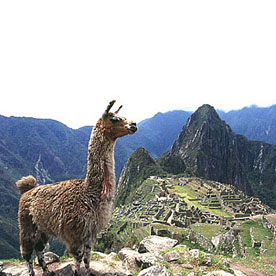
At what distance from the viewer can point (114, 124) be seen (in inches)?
153

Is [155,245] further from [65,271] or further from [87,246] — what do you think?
[87,246]

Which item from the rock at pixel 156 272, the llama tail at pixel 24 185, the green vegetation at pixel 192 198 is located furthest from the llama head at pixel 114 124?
the green vegetation at pixel 192 198

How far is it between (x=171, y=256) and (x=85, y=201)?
3574mm

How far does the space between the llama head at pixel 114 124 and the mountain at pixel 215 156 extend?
4492 inches

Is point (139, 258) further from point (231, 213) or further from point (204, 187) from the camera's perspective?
point (204, 187)

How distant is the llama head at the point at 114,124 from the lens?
3873 millimetres

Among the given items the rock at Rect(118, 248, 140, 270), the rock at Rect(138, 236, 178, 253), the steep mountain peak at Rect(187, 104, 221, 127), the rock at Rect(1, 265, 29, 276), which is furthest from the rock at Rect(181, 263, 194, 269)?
the steep mountain peak at Rect(187, 104, 221, 127)

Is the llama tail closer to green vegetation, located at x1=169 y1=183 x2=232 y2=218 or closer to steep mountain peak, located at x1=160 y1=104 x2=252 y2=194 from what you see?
green vegetation, located at x1=169 y1=183 x2=232 y2=218

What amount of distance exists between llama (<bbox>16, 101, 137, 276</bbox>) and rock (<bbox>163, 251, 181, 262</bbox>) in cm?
277

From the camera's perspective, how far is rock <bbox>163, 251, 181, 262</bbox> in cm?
587

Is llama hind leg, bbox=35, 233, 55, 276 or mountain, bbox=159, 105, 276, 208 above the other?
llama hind leg, bbox=35, 233, 55, 276

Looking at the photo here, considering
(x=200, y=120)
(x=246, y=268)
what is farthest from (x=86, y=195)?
(x=200, y=120)

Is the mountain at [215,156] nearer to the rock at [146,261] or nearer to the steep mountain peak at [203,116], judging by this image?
the steep mountain peak at [203,116]

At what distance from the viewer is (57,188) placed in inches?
159
